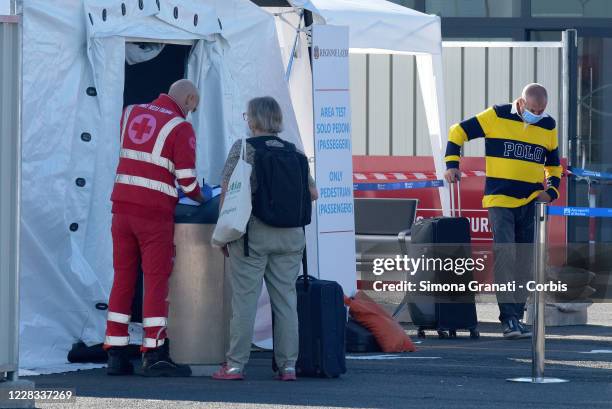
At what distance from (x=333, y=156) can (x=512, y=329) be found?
1969mm

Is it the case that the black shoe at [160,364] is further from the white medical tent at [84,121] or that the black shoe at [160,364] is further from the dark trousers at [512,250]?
the dark trousers at [512,250]

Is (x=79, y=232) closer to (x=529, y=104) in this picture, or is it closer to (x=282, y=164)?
(x=282, y=164)

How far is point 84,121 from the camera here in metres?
10.1

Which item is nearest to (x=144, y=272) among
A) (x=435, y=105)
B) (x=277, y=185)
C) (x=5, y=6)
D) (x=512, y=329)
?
(x=277, y=185)

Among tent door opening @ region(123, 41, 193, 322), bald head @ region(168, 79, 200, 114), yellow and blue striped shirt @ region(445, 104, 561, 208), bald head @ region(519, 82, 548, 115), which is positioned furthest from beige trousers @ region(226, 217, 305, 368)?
bald head @ region(519, 82, 548, 115)

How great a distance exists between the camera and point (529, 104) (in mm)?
12117

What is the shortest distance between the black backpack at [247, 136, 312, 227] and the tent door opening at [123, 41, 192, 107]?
1.93 meters

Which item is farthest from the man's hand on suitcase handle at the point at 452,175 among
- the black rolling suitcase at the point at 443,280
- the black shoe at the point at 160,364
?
the black shoe at the point at 160,364

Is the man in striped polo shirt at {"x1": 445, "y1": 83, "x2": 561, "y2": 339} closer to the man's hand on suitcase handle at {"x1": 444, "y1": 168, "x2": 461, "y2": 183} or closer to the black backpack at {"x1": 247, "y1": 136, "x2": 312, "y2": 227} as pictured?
the man's hand on suitcase handle at {"x1": 444, "y1": 168, "x2": 461, "y2": 183}

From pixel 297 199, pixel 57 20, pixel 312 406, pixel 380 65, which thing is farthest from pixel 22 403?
pixel 380 65

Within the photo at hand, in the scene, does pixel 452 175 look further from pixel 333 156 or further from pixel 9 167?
pixel 9 167

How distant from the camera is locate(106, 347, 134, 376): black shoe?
945cm

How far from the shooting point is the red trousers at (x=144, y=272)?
934 centimetres

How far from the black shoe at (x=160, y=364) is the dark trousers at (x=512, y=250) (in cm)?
356
